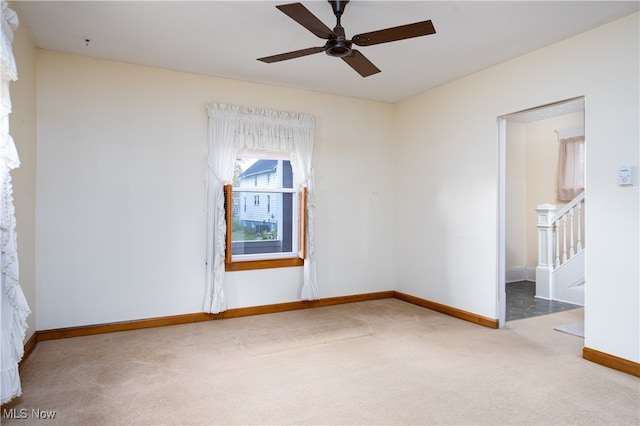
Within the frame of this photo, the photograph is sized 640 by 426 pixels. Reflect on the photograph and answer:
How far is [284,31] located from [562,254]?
492 cm

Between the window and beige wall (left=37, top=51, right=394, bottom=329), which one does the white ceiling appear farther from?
the window

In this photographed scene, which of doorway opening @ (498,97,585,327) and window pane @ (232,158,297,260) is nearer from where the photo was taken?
window pane @ (232,158,297,260)

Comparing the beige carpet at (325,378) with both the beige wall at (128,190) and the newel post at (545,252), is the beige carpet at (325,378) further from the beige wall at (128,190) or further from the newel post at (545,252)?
the newel post at (545,252)

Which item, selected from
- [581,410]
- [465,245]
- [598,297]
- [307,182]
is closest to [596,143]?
[598,297]

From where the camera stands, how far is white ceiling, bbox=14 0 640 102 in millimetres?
2650

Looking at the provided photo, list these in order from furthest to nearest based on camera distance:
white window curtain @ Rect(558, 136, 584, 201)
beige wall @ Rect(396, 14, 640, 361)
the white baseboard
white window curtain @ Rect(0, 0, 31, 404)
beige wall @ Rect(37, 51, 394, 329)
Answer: the white baseboard
white window curtain @ Rect(558, 136, 584, 201)
beige wall @ Rect(37, 51, 394, 329)
beige wall @ Rect(396, 14, 640, 361)
white window curtain @ Rect(0, 0, 31, 404)

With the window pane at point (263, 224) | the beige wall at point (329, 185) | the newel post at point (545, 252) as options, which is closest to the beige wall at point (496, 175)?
the beige wall at point (329, 185)

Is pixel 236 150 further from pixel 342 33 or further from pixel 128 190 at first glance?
pixel 342 33

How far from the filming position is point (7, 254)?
2.11 m

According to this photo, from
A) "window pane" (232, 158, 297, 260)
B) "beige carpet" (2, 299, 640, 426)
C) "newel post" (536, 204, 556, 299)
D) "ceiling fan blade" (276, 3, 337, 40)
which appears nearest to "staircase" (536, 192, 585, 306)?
"newel post" (536, 204, 556, 299)

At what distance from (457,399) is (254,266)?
2.56 meters

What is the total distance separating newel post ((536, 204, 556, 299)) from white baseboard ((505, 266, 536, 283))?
0.99 metres

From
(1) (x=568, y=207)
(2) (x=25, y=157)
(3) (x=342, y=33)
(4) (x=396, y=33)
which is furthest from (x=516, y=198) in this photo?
(2) (x=25, y=157)

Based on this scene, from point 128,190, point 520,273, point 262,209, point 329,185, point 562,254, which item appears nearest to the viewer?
point 128,190
